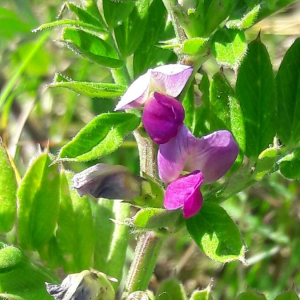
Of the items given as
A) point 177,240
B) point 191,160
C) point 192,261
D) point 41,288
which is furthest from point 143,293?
point 192,261

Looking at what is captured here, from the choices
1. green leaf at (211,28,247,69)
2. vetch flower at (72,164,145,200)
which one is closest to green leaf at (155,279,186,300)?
vetch flower at (72,164,145,200)

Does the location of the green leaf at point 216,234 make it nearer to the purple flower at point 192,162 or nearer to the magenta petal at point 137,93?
the purple flower at point 192,162

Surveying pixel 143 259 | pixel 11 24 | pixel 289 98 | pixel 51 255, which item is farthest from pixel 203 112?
pixel 11 24

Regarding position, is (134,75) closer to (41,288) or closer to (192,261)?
(41,288)

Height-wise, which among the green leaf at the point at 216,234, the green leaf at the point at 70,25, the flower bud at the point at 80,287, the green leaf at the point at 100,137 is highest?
the green leaf at the point at 70,25

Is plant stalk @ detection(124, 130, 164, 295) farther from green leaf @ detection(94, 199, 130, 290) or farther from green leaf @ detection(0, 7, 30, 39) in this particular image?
green leaf @ detection(0, 7, 30, 39)

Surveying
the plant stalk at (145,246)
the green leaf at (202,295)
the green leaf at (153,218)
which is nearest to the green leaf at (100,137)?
the plant stalk at (145,246)
